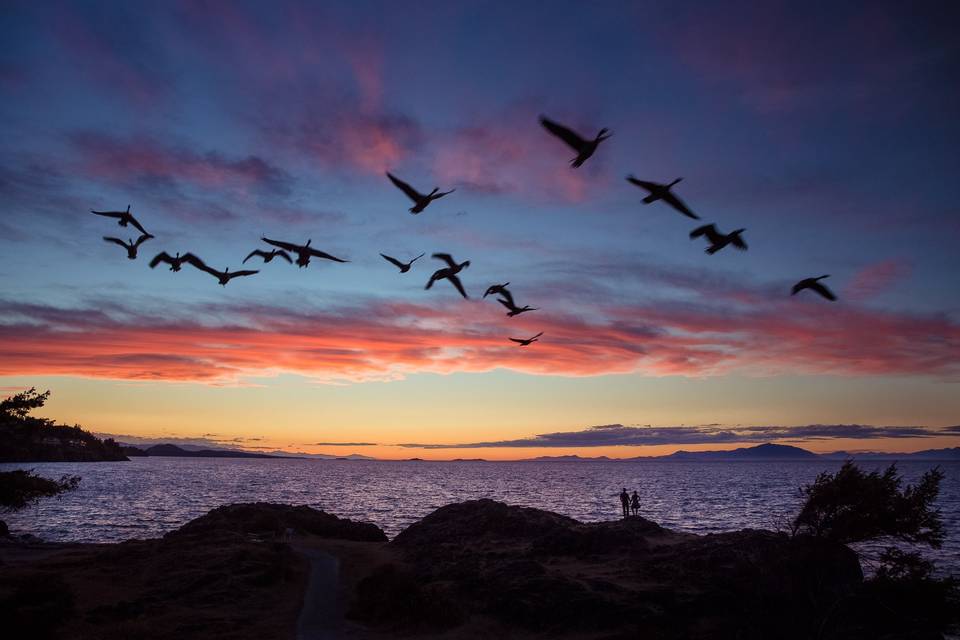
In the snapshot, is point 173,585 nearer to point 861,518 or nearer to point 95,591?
point 95,591

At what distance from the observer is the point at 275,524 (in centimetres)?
4328

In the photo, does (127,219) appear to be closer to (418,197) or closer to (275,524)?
(418,197)

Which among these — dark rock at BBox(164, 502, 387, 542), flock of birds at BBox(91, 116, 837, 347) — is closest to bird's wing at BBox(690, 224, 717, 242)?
flock of birds at BBox(91, 116, 837, 347)

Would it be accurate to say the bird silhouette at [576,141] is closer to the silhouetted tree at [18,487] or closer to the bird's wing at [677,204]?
the bird's wing at [677,204]

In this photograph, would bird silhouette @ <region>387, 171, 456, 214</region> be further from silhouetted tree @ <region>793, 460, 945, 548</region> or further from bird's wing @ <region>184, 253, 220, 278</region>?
silhouetted tree @ <region>793, 460, 945, 548</region>

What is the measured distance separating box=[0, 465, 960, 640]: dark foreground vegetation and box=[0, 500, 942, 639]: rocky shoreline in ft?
0.27

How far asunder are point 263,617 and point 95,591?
9.69m

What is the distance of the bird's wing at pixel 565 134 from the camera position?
13403 mm

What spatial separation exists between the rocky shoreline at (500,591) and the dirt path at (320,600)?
0.90 feet

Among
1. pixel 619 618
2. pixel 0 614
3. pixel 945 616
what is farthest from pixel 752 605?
pixel 0 614

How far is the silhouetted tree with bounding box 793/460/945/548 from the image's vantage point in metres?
26.5

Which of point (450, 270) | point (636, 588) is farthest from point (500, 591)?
point (450, 270)

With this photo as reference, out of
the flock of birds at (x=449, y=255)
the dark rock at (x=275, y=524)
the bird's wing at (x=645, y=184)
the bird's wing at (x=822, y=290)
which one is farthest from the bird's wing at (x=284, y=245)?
the dark rock at (x=275, y=524)

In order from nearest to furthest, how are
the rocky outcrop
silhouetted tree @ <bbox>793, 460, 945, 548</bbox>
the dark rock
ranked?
the rocky outcrop
silhouetted tree @ <bbox>793, 460, 945, 548</bbox>
the dark rock
